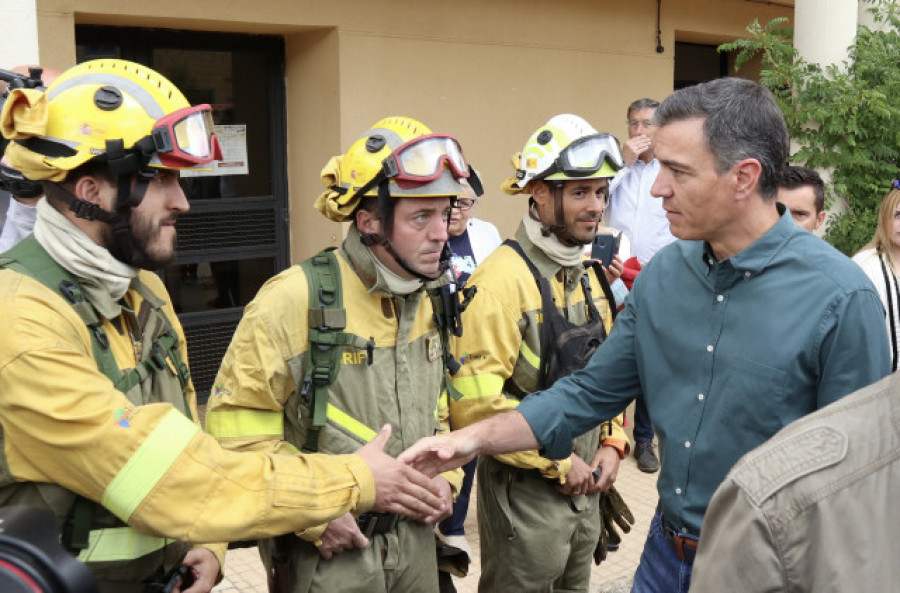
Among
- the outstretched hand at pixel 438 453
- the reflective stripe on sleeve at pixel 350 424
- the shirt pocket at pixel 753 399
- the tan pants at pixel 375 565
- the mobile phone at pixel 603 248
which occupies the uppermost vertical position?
the mobile phone at pixel 603 248

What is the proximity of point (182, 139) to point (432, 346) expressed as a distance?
1225mm

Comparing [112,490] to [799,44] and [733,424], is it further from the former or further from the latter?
[799,44]

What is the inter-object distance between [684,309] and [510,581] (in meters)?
1.62

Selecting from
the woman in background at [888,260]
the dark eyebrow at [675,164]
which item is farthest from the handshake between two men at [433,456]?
the woman in background at [888,260]

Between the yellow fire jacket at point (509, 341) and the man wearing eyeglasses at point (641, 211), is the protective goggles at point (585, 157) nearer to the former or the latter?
the yellow fire jacket at point (509, 341)

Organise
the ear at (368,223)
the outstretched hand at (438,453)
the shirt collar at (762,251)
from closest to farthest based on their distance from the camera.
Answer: the shirt collar at (762,251) < the outstretched hand at (438,453) < the ear at (368,223)

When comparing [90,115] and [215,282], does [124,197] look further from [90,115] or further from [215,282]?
[215,282]

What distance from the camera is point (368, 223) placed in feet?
10.6

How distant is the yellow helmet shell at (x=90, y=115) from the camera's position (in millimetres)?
2414

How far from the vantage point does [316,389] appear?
2975mm

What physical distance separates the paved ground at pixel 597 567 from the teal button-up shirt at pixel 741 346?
2.61 meters

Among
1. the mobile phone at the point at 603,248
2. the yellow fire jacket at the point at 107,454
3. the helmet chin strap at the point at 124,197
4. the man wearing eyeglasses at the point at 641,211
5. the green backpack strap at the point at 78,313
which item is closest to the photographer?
the yellow fire jacket at the point at 107,454

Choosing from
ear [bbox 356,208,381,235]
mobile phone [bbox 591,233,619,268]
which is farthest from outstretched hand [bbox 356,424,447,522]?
mobile phone [bbox 591,233,619,268]

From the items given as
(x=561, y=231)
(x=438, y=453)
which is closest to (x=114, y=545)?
(x=438, y=453)
